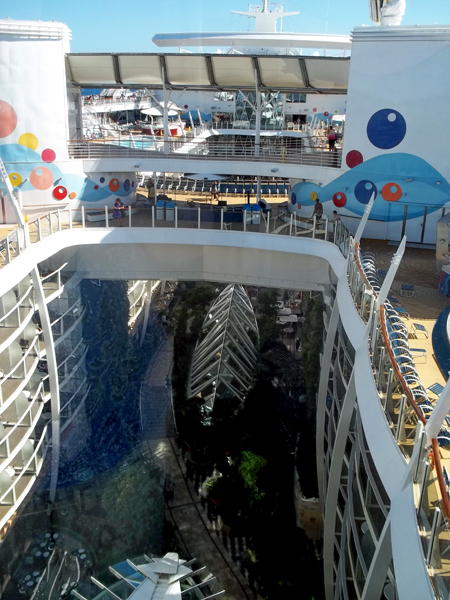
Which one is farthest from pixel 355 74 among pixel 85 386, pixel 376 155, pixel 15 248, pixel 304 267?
pixel 85 386

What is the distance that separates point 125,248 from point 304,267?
3.14 m

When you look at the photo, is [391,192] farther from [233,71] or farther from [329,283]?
[233,71]

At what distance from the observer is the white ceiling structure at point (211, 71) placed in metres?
12.2

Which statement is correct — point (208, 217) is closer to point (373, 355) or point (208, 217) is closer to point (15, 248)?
point (15, 248)

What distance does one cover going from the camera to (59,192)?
1205cm

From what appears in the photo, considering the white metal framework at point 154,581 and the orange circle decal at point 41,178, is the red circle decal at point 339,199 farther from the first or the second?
the white metal framework at point 154,581

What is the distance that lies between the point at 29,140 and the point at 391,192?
6.55 metres

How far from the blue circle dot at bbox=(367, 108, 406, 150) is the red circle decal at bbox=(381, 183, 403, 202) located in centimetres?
65

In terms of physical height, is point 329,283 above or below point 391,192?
below

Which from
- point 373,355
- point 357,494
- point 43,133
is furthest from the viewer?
point 43,133

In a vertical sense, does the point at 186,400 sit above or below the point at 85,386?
below

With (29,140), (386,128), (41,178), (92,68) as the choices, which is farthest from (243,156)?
(29,140)

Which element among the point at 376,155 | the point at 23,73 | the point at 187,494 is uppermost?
the point at 23,73

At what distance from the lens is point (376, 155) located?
1110cm
